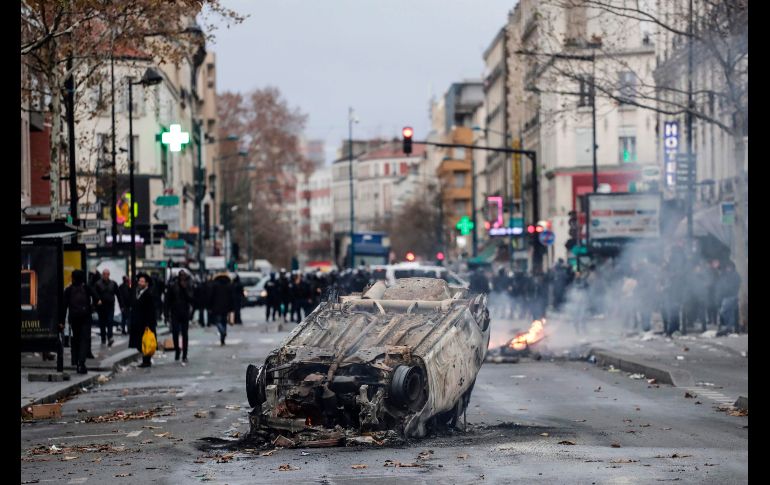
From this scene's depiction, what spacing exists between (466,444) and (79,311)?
1431 cm

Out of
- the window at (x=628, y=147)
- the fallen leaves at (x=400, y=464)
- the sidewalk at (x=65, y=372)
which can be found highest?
the window at (x=628, y=147)

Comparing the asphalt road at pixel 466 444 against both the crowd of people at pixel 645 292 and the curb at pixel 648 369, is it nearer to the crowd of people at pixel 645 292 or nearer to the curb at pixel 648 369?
the curb at pixel 648 369

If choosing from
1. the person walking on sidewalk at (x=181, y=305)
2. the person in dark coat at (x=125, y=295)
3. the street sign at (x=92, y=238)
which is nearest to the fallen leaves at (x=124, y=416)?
the person walking on sidewalk at (x=181, y=305)

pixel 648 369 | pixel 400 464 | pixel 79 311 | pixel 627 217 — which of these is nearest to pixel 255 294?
pixel 627 217

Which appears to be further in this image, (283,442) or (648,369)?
(648,369)

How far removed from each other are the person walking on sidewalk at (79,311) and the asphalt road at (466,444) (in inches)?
142

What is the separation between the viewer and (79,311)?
2727 cm

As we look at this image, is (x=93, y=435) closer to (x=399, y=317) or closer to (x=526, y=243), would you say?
(x=399, y=317)

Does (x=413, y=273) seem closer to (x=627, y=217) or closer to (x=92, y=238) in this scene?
(x=627, y=217)

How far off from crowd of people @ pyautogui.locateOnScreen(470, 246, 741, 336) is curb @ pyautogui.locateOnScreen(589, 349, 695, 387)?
278cm

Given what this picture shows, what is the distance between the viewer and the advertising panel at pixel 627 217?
48.3m

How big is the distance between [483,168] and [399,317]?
384 ft
